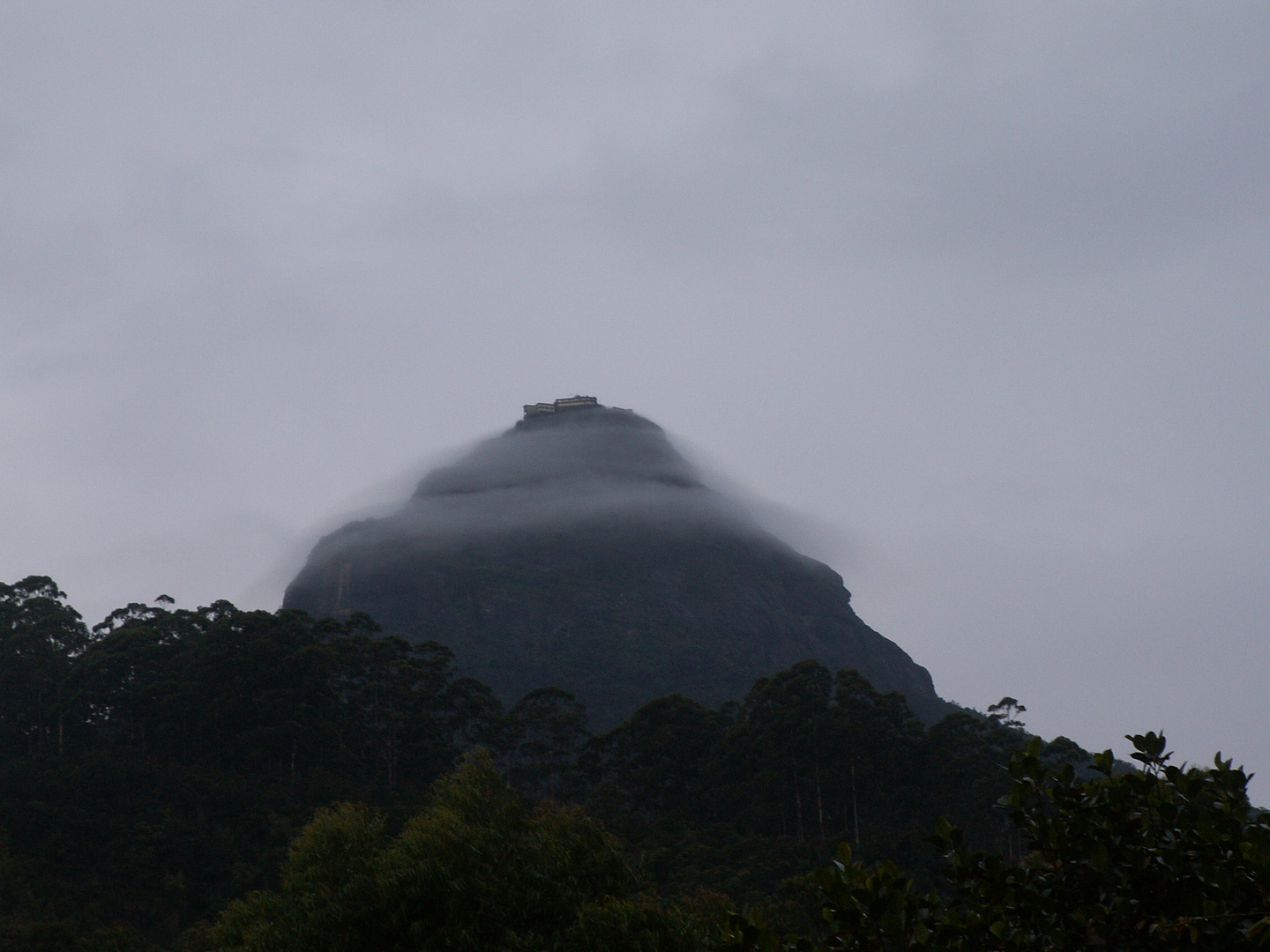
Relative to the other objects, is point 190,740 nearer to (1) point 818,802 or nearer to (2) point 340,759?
(2) point 340,759

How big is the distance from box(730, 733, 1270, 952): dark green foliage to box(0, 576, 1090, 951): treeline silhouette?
41337 mm

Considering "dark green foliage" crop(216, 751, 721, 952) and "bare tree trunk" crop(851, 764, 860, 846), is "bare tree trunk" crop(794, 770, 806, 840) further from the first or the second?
"dark green foliage" crop(216, 751, 721, 952)

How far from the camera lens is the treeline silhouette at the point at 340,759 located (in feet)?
174

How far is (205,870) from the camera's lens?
5297 centimetres

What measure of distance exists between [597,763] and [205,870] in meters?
26.3

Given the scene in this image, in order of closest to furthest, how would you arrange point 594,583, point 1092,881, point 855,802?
1. point 1092,881
2. point 855,802
3. point 594,583

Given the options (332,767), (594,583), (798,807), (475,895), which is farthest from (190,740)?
(594,583)

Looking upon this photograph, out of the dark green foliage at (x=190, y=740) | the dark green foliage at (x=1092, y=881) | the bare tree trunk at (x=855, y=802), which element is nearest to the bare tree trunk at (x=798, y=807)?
the bare tree trunk at (x=855, y=802)

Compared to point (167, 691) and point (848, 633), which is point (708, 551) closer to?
point (848, 633)

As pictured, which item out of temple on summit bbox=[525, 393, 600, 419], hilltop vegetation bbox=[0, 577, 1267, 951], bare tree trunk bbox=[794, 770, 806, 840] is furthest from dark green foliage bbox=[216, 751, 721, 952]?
temple on summit bbox=[525, 393, 600, 419]

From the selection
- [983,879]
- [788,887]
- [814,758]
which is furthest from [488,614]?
[983,879]

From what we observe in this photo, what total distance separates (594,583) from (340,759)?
3203 inches

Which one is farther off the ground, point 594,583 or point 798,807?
→ point 594,583

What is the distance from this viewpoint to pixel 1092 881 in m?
8.80
